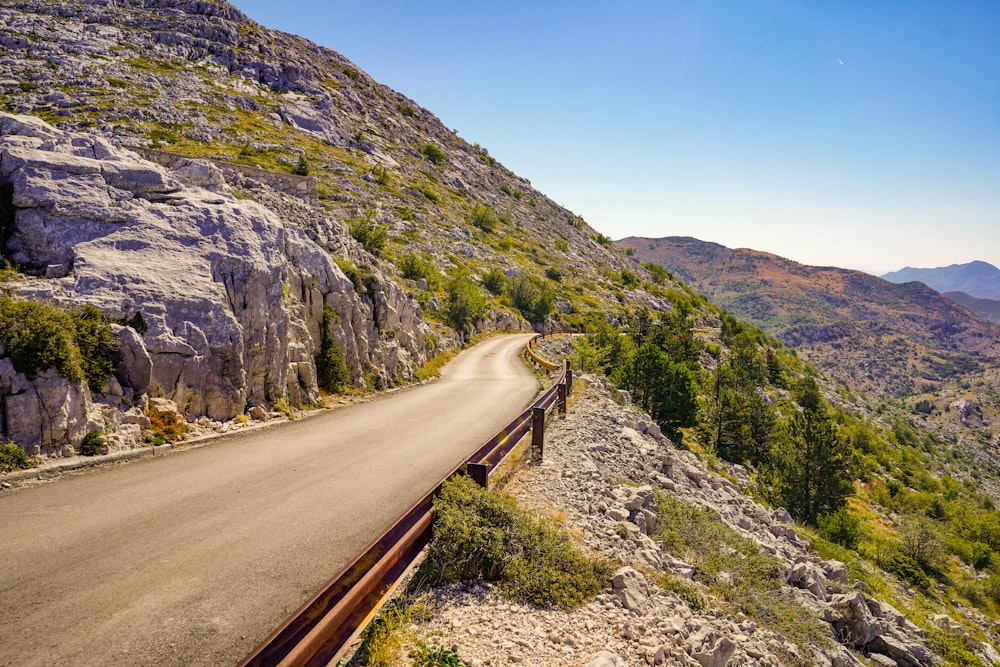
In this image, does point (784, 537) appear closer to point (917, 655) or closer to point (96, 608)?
point (917, 655)

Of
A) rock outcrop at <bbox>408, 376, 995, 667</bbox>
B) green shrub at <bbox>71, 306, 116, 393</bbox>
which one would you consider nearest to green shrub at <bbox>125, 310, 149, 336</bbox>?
green shrub at <bbox>71, 306, 116, 393</bbox>

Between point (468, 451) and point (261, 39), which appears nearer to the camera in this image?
point (468, 451)

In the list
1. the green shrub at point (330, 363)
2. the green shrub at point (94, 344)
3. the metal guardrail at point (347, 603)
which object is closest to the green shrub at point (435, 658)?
the metal guardrail at point (347, 603)

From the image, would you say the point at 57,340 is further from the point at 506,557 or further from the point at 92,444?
the point at 506,557

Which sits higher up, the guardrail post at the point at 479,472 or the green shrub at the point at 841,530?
the guardrail post at the point at 479,472

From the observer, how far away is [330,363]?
18.5 meters

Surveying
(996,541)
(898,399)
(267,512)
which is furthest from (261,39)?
(898,399)

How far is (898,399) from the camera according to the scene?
195m

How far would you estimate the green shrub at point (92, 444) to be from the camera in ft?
31.2

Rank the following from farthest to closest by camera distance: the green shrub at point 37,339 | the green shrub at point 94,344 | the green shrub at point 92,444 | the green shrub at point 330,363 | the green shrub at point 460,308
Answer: the green shrub at point 460,308 < the green shrub at point 330,363 < the green shrub at point 94,344 < the green shrub at point 92,444 < the green shrub at point 37,339

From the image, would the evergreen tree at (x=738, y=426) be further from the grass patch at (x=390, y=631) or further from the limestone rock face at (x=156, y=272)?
the grass patch at (x=390, y=631)

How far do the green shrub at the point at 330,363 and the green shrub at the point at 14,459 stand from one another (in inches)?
374

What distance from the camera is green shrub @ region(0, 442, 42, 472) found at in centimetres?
827

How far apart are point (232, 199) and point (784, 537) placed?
26421 millimetres
